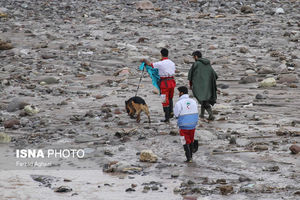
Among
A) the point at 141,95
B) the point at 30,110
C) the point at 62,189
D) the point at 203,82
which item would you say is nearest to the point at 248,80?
the point at 141,95

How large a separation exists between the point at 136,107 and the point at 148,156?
2.44 m

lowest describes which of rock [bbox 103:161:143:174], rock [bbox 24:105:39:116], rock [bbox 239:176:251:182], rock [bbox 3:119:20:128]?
rock [bbox 239:176:251:182]

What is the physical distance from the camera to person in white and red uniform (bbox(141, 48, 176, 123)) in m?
11.2

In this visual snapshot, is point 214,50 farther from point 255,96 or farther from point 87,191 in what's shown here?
point 87,191

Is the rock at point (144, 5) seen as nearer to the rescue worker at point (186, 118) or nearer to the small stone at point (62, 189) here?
the rescue worker at point (186, 118)

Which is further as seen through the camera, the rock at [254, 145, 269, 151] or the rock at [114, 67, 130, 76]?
the rock at [114, 67, 130, 76]

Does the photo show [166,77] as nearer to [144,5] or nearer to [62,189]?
[62,189]

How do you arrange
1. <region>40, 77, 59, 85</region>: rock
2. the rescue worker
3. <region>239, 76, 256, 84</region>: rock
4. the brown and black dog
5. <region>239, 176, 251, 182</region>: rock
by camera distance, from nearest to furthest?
<region>239, 176, 251, 182</region>: rock, the rescue worker, the brown and black dog, <region>239, 76, 256, 84</region>: rock, <region>40, 77, 59, 85</region>: rock

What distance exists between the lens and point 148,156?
909 cm

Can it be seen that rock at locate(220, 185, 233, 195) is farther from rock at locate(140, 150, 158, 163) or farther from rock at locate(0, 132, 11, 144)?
rock at locate(0, 132, 11, 144)

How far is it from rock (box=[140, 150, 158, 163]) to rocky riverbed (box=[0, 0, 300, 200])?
0.05ft

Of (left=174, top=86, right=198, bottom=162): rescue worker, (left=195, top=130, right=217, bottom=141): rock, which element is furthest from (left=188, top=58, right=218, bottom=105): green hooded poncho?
(left=174, top=86, right=198, bottom=162): rescue worker

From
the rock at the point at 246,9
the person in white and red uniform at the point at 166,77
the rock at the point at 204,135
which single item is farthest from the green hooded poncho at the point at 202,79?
the rock at the point at 246,9

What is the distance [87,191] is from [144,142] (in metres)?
2.51
